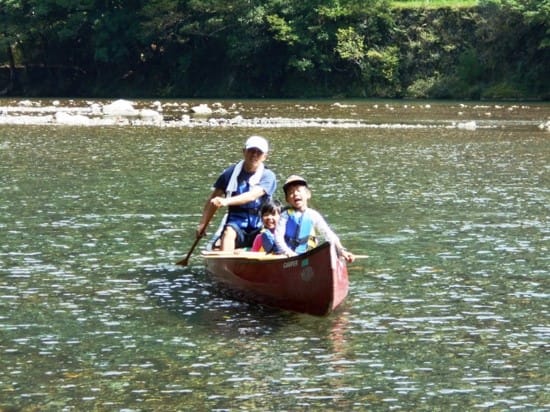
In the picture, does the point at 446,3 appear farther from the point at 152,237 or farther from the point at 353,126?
the point at 152,237

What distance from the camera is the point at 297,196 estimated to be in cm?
1365

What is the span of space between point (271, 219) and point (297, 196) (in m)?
0.44

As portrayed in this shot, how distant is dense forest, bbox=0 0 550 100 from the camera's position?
217 ft

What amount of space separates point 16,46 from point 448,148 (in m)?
56.0

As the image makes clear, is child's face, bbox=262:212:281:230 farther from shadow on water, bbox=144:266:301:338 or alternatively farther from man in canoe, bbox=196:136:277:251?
shadow on water, bbox=144:266:301:338

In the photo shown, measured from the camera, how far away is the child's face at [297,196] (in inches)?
536

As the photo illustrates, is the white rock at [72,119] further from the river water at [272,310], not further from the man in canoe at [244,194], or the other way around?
the man in canoe at [244,194]

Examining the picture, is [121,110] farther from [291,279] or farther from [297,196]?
[291,279]

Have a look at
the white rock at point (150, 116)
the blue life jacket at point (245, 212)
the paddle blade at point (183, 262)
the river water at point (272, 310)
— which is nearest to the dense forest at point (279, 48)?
the white rock at point (150, 116)

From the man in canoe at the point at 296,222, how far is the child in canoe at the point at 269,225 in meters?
0.10

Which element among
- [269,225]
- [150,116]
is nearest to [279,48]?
[150,116]

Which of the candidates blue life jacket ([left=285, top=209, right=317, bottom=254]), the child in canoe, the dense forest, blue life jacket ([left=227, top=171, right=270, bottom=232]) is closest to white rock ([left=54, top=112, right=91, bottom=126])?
the dense forest

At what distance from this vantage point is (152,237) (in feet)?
59.2

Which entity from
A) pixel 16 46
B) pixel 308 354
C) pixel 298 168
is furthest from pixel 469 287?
pixel 16 46
